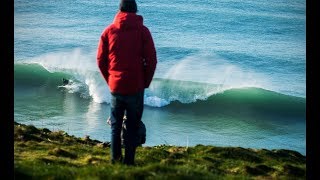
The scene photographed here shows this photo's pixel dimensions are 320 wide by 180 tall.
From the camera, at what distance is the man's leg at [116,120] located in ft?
31.7

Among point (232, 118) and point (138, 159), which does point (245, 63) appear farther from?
point (138, 159)

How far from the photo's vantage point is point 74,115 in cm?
4028

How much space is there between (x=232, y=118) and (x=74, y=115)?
1260 cm

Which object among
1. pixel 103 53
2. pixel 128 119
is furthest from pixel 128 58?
pixel 128 119

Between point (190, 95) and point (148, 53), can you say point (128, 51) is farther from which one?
point (190, 95)

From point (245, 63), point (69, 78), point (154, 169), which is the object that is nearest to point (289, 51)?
point (245, 63)

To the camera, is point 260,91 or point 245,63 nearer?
point 260,91

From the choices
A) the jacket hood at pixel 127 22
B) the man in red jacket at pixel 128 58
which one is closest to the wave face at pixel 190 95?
the man in red jacket at pixel 128 58

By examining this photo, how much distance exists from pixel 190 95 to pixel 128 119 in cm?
3780

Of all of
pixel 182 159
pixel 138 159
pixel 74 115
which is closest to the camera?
pixel 138 159

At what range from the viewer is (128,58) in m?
9.40

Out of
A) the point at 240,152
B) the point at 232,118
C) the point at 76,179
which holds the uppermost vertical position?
the point at 76,179

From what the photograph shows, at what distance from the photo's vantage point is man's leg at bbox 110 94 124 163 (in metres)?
9.66

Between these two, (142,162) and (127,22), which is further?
(142,162)
